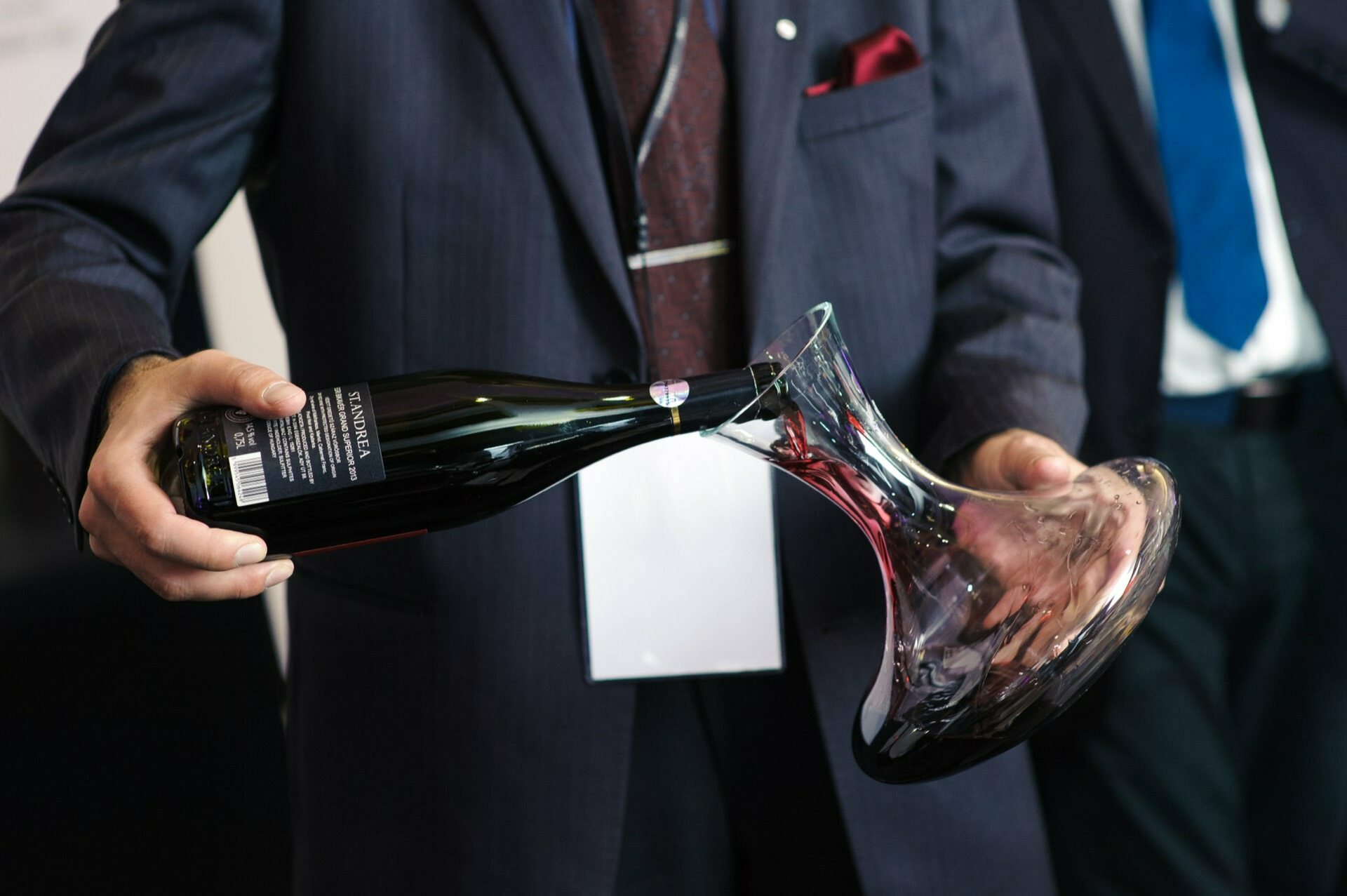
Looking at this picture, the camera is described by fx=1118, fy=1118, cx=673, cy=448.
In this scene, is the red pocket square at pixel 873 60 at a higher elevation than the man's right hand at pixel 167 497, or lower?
higher

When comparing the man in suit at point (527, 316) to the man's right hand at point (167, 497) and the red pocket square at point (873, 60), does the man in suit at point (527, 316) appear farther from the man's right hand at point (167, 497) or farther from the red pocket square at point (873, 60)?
the man's right hand at point (167, 497)

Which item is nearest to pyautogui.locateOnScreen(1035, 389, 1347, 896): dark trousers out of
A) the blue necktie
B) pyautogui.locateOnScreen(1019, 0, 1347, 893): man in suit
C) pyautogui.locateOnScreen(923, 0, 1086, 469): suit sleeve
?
pyautogui.locateOnScreen(1019, 0, 1347, 893): man in suit

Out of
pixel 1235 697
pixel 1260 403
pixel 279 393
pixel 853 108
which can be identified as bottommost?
pixel 1235 697

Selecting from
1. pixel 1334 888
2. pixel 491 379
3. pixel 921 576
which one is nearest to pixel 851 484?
pixel 921 576

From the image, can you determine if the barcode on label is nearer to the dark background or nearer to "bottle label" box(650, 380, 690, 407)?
"bottle label" box(650, 380, 690, 407)

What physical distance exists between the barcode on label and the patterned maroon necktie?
32 centimetres

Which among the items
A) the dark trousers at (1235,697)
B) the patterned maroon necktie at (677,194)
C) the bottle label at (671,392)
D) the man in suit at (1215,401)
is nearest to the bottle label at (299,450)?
the bottle label at (671,392)

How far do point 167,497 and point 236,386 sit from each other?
7 cm

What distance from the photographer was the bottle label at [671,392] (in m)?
0.63

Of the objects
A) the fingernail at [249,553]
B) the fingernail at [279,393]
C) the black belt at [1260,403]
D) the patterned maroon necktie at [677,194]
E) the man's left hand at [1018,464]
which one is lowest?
the black belt at [1260,403]

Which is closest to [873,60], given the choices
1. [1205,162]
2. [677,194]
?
[677,194]

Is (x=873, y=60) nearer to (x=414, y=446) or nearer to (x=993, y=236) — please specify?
(x=993, y=236)

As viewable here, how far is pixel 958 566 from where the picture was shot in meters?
0.67

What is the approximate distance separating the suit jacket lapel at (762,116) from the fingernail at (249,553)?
36 cm
